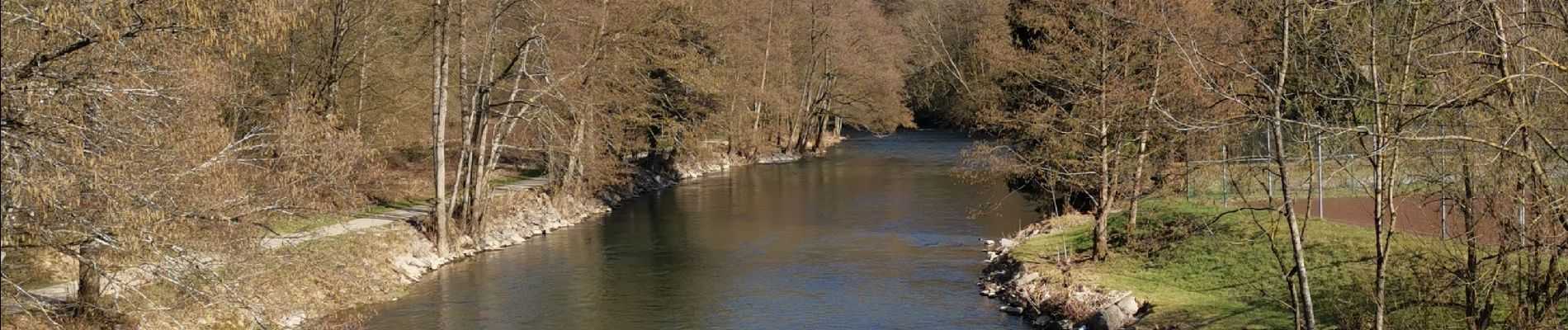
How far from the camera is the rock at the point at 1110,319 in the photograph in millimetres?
20250

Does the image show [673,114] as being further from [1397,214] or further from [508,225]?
[1397,214]

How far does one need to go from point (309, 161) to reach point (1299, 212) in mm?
19172

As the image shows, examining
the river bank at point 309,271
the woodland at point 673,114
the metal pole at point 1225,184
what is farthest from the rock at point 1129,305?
the river bank at point 309,271

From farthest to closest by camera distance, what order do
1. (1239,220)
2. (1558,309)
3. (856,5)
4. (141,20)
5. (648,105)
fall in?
(856,5)
(648,105)
(1239,220)
(1558,309)
(141,20)

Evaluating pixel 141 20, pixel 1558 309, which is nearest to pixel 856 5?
pixel 1558 309

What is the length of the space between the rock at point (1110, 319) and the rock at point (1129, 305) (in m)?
0.09

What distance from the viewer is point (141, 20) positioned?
11648 mm

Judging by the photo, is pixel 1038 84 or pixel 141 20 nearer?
pixel 141 20

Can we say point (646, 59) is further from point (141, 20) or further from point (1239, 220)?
point (141, 20)

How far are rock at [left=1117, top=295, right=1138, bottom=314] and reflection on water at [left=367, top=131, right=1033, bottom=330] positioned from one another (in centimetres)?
176

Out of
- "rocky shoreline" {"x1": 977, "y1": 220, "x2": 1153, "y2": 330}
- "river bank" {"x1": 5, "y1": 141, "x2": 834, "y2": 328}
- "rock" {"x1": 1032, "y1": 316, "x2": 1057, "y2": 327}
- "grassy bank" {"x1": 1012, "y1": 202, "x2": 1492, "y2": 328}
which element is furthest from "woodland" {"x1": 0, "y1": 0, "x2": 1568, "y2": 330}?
"rock" {"x1": 1032, "y1": 316, "x2": 1057, "y2": 327}

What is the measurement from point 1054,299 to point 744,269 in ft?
25.8

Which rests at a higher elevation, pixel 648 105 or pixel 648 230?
pixel 648 105

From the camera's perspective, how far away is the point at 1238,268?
2292 centimetres
